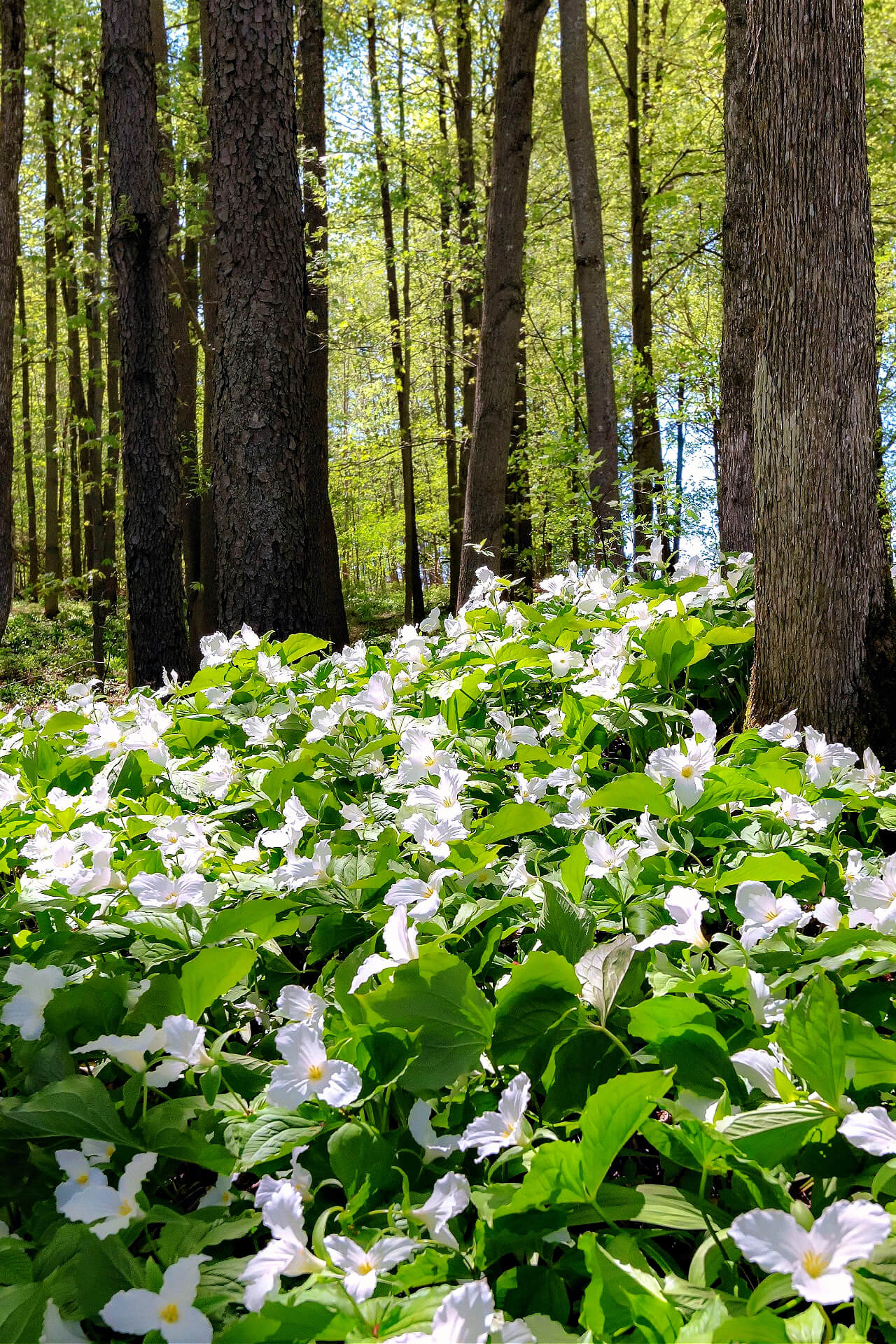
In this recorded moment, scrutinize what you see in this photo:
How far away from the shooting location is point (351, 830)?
66.6 inches

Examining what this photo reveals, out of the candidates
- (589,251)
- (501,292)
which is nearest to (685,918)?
(501,292)

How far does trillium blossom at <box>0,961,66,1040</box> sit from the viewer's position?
120 cm

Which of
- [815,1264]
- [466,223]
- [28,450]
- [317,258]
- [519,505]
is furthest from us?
[28,450]

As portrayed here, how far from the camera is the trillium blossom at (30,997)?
1.20 m

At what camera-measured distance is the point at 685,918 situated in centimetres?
116

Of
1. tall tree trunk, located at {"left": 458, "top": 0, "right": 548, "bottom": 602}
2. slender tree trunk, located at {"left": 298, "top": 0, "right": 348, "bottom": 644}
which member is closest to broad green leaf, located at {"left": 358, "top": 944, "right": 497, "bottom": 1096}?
tall tree trunk, located at {"left": 458, "top": 0, "right": 548, "bottom": 602}

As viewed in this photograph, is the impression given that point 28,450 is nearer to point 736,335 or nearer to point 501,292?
point 501,292

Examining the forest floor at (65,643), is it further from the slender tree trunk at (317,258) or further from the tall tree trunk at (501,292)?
the tall tree trunk at (501,292)

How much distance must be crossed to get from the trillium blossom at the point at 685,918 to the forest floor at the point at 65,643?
9.91 metres

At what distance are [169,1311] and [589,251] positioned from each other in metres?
9.02

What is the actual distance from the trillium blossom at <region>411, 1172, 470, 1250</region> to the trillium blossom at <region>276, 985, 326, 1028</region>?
0.89 feet

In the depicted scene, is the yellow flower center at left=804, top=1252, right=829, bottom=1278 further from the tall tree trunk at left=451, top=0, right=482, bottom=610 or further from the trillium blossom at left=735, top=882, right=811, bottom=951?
the tall tree trunk at left=451, top=0, right=482, bottom=610

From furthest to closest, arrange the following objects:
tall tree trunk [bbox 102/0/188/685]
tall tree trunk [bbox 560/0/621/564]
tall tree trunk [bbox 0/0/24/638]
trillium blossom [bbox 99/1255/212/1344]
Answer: tall tree trunk [bbox 0/0/24/638], tall tree trunk [bbox 560/0/621/564], tall tree trunk [bbox 102/0/188/685], trillium blossom [bbox 99/1255/212/1344]

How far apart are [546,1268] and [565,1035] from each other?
0.25m
